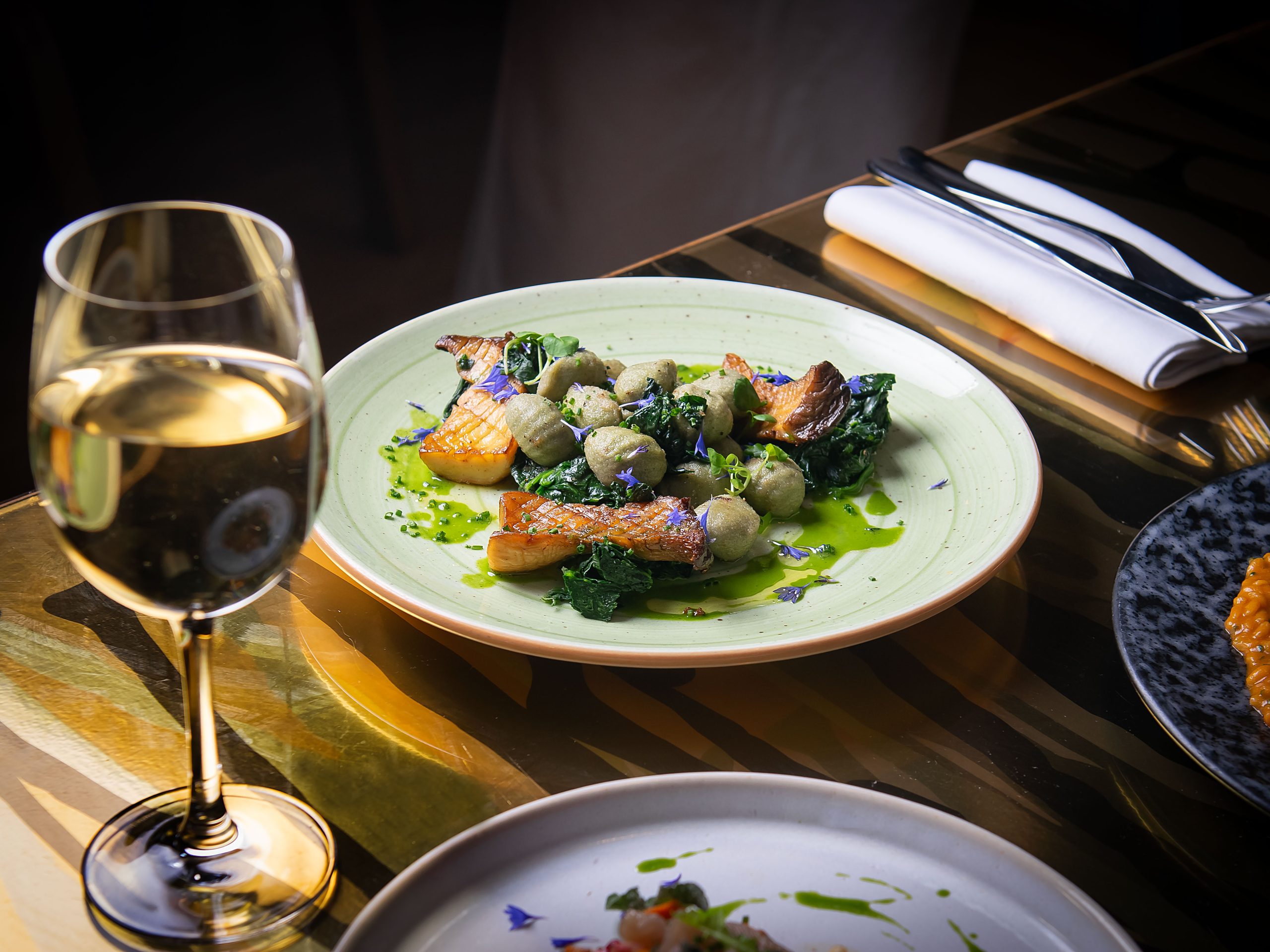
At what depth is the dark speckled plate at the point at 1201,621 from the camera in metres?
0.80

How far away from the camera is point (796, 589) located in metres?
1.04

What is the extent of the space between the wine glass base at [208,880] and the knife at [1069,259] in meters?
1.27

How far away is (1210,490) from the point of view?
109cm

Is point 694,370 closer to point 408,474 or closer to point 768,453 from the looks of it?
point 768,453

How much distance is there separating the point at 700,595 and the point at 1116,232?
114cm

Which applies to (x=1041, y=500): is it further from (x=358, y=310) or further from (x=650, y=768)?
(x=358, y=310)

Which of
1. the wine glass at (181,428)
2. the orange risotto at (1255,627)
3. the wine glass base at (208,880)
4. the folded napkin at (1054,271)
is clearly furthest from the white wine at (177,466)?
the folded napkin at (1054,271)

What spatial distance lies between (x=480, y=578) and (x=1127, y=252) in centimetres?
114

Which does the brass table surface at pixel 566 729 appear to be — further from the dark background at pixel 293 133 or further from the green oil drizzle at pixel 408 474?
the dark background at pixel 293 133

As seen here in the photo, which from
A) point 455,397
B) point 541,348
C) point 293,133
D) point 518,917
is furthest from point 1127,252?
point 293,133

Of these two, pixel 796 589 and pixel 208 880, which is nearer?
pixel 208 880

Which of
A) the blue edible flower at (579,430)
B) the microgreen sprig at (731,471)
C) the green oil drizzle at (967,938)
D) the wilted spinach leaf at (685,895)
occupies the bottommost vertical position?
the wilted spinach leaf at (685,895)

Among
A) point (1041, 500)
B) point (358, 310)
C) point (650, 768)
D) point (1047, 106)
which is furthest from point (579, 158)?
point (650, 768)

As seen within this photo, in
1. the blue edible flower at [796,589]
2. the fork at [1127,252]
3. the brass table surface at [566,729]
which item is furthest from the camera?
the fork at [1127,252]
